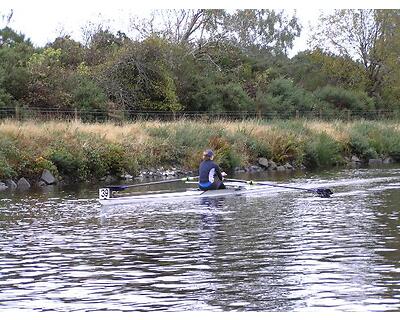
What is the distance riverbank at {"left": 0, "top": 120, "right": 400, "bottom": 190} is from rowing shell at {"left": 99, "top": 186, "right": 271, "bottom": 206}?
7.34m

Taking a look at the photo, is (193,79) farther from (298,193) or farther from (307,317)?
(307,317)

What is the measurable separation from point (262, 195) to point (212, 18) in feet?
138

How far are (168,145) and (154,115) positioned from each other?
1336 cm

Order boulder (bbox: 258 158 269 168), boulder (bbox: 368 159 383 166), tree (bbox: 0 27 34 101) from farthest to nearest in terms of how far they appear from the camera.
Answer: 1. boulder (bbox: 368 159 383 166)
2. tree (bbox: 0 27 34 101)
3. boulder (bbox: 258 158 269 168)

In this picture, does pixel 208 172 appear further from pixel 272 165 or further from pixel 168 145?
pixel 272 165

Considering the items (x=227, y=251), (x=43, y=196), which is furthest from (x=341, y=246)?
(x=43, y=196)

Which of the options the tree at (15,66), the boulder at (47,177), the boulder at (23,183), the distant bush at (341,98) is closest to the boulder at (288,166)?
the boulder at (47,177)

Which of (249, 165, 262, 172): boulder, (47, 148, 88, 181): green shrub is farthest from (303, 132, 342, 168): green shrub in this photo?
(47, 148, 88, 181): green shrub

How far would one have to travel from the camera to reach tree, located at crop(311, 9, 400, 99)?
70.2 m

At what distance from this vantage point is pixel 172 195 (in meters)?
23.9

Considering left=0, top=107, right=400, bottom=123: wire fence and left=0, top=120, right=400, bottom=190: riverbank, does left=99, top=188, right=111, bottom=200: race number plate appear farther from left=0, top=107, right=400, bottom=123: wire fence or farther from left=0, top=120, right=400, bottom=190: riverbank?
left=0, top=107, right=400, bottom=123: wire fence

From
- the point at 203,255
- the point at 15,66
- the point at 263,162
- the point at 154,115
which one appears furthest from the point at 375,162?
the point at 203,255

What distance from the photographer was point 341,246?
1494 centimetres

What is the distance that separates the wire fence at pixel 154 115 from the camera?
132 ft
